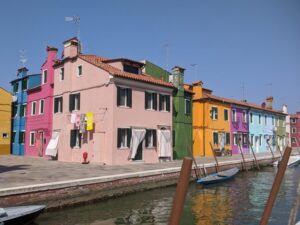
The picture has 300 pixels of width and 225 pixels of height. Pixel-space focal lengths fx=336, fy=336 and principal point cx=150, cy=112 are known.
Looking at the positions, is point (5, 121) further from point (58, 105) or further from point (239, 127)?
point (239, 127)

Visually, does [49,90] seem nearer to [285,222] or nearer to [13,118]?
[13,118]

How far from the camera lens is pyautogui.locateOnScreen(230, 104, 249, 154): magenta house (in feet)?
133

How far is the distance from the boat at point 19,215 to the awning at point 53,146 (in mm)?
17717

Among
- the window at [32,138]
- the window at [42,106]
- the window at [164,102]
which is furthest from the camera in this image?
the window at [32,138]

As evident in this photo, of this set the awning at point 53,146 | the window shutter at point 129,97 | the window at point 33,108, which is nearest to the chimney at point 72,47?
the window shutter at point 129,97

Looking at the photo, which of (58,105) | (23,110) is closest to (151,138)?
(58,105)

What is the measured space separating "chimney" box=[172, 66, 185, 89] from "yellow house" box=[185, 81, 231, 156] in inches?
224

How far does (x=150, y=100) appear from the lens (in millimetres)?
27188

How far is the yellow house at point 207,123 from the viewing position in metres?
35.7

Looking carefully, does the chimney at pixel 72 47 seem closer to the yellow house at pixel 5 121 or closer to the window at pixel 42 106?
the window at pixel 42 106

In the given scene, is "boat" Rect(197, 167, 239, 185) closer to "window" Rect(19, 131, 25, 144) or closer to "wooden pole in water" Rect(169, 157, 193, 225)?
"wooden pole in water" Rect(169, 157, 193, 225)

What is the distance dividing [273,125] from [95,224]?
44.9 m

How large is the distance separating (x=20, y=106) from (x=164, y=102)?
1782 centimetres

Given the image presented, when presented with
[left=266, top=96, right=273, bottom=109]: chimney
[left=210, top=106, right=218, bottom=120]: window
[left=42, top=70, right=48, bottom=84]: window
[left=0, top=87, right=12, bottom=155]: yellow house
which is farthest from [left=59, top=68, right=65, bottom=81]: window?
[left=266, top=96, right=273, bottom=109]: chimney
